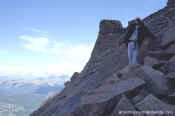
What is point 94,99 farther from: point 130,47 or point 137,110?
point 130,47

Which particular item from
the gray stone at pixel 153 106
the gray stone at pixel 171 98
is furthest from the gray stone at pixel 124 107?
the gray stone at pixel 171 98

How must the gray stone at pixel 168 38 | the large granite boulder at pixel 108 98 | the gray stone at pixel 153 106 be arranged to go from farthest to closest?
1. the gray stone at pixel 168 38
2. the large granite boulder at pixel 108 98
3. the gray stone at pixel 153 106

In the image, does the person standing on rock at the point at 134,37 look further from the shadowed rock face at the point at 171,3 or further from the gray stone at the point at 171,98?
the shadowed rock face at the point at 171,3

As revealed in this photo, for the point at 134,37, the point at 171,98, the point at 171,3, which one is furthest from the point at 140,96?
the point at 171,3

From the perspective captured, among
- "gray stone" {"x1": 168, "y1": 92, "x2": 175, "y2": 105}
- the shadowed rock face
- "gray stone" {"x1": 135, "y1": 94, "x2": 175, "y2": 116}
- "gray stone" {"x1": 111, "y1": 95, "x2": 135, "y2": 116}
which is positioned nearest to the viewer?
"gray stone" {"x1": 135, "y1": 94, "x2": 175, "y2": 116}

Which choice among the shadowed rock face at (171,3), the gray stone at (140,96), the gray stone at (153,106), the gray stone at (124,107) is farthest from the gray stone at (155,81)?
the shadowed rock face at (171,3)

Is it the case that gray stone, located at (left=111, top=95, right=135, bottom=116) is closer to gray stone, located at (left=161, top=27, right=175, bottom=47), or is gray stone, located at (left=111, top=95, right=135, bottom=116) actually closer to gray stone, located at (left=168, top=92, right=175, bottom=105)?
gray stone, located at (left=168, top=92, right=175, bottom=105)

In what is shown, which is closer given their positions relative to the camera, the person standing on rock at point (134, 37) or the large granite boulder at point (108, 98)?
the large granite boulder at point (108, 98)

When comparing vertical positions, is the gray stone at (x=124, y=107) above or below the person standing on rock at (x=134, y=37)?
below

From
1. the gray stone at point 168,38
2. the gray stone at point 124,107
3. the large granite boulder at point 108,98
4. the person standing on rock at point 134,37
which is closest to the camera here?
the gray stone at point 124,107

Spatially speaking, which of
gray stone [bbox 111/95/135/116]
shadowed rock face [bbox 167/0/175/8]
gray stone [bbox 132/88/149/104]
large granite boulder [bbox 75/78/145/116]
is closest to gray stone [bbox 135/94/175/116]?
gray stone [bbox 111/95/135/116]

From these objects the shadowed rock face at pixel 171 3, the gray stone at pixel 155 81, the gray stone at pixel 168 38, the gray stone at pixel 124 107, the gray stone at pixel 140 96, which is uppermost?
the shadowed rock face at pixel 171 3

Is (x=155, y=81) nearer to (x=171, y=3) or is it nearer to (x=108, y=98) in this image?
(x=108, y=98)

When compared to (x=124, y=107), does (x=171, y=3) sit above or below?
above
